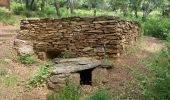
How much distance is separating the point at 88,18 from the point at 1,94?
10.1ft

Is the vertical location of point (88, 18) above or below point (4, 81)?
above

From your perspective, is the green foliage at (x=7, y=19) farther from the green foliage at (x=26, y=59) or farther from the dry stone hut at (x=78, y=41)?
the green foliage at (x=26, y=59)

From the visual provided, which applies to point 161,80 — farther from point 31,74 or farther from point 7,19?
point 7,19

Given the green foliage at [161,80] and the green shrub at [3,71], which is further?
the green shrub at [3,71]

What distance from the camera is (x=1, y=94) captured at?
8148mm

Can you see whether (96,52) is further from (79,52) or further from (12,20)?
(12,20)

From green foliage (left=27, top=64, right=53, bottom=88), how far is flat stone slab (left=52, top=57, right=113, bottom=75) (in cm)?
19

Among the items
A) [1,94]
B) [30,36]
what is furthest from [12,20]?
[1,94]

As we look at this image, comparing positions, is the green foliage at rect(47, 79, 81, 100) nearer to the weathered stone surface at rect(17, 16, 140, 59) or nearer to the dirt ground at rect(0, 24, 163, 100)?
the dirt ground at rect(0, 24, 163, 100)

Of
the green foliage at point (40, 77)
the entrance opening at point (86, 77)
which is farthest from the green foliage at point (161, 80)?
the green foliage at point (40, 77)

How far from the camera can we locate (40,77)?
9.20m

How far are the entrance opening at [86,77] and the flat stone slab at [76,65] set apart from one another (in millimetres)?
196

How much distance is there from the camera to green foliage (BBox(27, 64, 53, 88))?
902cm

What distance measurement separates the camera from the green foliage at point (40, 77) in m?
9.02
